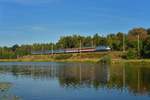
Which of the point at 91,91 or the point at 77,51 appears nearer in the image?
the point at 91,91

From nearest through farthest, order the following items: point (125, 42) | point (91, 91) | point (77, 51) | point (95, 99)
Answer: point (95, 99)
point (91, 91)
point (125, 42)
point (77, 51)

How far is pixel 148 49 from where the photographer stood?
424 feet

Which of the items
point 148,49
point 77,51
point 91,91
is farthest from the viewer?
point 77,51

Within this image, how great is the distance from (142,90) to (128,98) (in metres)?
6.52

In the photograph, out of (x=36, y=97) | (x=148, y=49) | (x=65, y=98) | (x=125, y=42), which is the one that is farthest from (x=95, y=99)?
(x=125, y=42)

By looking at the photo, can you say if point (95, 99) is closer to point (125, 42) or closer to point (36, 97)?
point (36, 97)

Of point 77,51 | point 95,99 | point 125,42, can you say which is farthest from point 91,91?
point 77,51

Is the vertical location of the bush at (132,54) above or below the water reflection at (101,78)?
above

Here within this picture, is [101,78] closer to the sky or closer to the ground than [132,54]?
closer to the ground

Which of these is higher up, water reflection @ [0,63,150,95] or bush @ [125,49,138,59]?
bush @ [125,49,138,59]

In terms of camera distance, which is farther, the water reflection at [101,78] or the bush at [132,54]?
the bush at [132,54]

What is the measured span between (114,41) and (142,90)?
13569 cm

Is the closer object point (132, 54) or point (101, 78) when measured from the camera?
point (101, 78)

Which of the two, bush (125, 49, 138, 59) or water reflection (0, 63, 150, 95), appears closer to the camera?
water reflection (0, 63, 150, 95)
